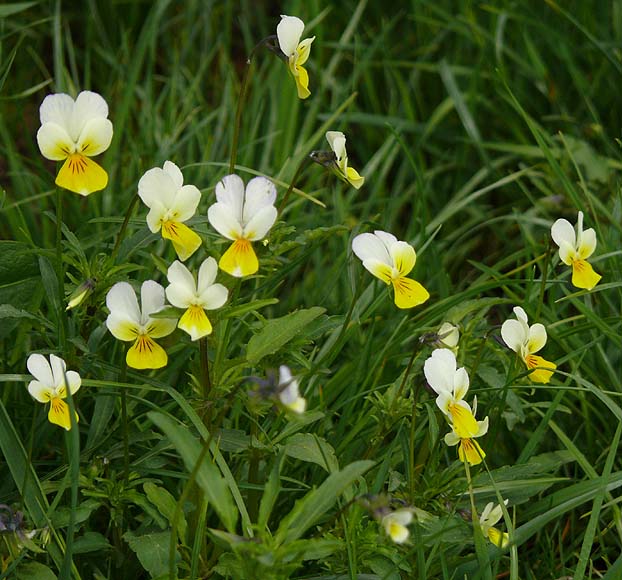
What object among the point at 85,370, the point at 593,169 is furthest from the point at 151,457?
the point at 593,169

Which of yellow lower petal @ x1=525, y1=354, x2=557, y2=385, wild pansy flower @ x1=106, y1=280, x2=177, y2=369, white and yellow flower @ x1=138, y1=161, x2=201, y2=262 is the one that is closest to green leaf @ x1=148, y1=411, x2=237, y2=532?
wild pansy flower @ x1=106, y1=280, x2=177, y2=369

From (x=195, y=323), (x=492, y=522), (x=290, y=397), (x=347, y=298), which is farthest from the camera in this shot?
(x=347, y=298)

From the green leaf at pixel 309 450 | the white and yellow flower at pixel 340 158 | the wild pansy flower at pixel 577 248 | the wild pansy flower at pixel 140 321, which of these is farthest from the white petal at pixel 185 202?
the wild pansy flower at pixel 577 248

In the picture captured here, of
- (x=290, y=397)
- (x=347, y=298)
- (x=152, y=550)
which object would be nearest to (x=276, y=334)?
(x=290, y=397)

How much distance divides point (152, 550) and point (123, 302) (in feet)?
1.19

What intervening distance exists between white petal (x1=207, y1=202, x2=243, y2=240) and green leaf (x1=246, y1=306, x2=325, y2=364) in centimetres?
17

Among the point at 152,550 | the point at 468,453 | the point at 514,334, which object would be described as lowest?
the point at 152,550

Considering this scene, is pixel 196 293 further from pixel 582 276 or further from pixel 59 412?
pixel 582 276

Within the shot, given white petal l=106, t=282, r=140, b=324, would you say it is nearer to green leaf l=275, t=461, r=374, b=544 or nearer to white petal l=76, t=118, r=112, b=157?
white petal l=76, t=118, r=112, b=157

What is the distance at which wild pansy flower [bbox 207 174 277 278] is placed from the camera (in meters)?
1.33

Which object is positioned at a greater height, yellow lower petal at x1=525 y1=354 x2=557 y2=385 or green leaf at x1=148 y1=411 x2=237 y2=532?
green leaf at x1=148 y1=411 x2=237 y2=532

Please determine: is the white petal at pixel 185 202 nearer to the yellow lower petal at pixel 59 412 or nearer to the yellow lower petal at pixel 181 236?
the yellow lower petal at pixel 181 236

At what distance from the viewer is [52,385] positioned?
4.64 ft

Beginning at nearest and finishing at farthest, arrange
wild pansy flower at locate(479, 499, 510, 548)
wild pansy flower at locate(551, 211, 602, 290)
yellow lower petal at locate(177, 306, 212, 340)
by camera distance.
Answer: yellow lower petal at locate(177, 306, 212, 340), wild pansy flower at locate(479, 499, 510, 548), wild pansy flower at locate(551, 211, 602, 290)
